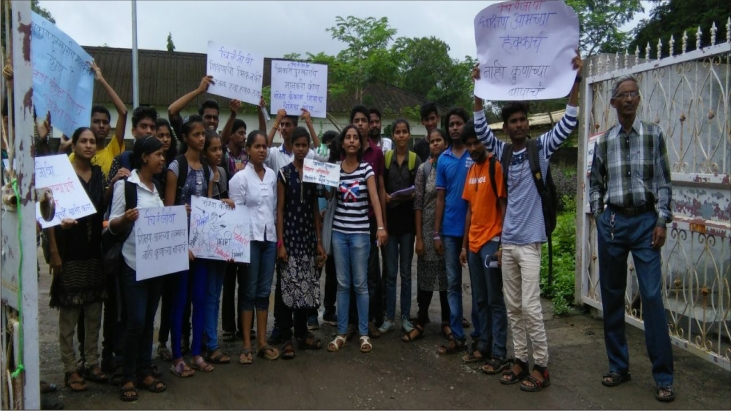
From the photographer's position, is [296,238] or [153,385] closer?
[153,385]

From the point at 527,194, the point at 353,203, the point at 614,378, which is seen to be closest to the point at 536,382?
the point at 614,378

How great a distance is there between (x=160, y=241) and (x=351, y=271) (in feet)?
5.94

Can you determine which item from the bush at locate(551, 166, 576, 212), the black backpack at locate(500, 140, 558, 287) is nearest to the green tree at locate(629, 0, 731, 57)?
the bush at locate(551, 166, 576, 212)

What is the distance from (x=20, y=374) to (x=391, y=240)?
11.3 feet

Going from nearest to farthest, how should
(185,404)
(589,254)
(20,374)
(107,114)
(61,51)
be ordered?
(20,374), (185,404), (61,51), (107,114), (589,254)

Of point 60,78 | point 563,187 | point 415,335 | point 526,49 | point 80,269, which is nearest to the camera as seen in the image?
point 80,269

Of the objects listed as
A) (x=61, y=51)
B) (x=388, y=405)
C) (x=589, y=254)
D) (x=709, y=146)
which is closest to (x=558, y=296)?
(x=589, y=254)

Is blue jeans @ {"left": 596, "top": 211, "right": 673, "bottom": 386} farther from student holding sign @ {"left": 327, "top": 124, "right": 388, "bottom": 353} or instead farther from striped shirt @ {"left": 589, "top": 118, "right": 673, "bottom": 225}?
student holding sign @ {"left": 327, "top": 124, "right": 388, "bottom": 353}

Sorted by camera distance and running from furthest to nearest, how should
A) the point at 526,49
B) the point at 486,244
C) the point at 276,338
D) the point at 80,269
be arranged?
1. the point at 276,338
2. the point at 486,244
3. the point at 526,49
4. the point at 80,269

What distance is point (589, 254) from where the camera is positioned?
20.2ft

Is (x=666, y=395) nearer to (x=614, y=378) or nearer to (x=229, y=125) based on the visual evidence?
(x=614, y=378)

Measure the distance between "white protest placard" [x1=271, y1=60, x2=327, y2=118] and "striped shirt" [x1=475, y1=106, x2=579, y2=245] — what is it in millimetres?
2401

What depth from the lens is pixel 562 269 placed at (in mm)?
7477

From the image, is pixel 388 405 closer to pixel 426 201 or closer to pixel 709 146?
pixel 426 201
